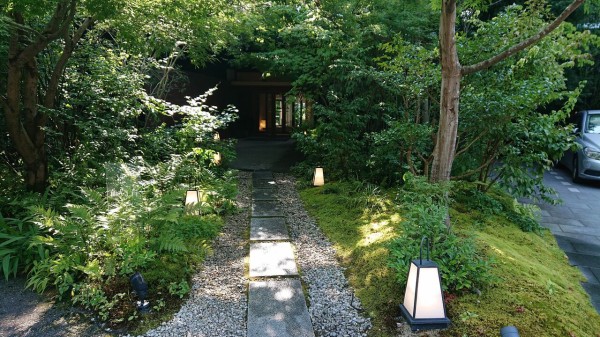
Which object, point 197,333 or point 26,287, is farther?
point 26,287

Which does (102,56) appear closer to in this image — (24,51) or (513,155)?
(24,51)

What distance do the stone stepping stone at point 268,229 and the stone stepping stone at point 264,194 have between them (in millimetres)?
1137

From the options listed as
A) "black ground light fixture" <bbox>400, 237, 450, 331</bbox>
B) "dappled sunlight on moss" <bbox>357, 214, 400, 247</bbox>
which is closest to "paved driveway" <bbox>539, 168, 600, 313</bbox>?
"black ground light fixture" <bbox>400, 237, 450, 331</bbox>

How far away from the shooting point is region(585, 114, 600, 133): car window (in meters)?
8.95

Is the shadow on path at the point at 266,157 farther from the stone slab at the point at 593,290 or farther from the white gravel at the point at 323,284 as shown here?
the stone slab at the point at 593,290

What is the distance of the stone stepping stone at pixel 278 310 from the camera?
2746 mm

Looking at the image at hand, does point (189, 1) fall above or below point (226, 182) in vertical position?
above

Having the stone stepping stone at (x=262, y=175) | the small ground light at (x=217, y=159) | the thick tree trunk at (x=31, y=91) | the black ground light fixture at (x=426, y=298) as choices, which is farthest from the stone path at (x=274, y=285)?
the thick tree trunk at (x=31, y=91)

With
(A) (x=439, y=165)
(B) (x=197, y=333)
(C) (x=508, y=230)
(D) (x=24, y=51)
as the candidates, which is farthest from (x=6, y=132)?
(C) (x=508, y=230)

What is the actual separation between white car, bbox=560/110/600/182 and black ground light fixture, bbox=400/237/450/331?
A: 23.2 feet

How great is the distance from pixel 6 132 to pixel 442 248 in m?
5.60

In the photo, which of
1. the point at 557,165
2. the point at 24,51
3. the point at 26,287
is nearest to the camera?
the point at 26,287

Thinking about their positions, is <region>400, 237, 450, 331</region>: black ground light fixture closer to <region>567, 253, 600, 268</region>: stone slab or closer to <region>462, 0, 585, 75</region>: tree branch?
<region>462, 0, 585, 75</region>: tree branch

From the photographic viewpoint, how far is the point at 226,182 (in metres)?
6.51
